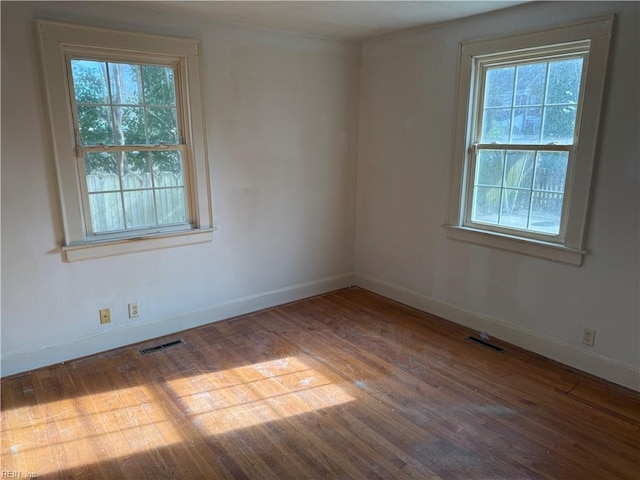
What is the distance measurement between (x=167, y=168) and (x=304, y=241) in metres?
1.47

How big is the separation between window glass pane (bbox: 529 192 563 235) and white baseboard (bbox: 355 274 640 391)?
31.0 inches

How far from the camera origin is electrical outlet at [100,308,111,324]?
3215mm

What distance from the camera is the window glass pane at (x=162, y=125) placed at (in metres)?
3.24

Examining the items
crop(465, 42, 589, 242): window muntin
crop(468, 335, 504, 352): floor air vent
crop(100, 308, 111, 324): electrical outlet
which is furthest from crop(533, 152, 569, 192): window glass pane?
crop(100, 308, 111, 324): electrical outlet

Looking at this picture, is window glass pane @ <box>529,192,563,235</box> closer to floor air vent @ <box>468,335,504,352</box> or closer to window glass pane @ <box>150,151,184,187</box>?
floor air vent @ <box>468,335,504,352</box>

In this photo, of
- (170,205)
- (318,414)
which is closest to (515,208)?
(318,414)

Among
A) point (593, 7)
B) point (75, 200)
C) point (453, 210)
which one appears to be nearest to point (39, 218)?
point (75, 200)

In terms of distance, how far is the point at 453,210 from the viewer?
11.9 ft

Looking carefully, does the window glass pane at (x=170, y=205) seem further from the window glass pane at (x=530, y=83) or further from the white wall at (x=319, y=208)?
the window glass pane at (x=530, y=83)

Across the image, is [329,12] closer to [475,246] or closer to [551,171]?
[551,171]

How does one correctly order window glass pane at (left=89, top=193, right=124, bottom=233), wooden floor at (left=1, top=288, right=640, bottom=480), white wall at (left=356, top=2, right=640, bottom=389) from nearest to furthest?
wooden floor at (left=1, top=288, right=640, bottom=480)
white wall at (left=356, top=2, right=640, bottom=389)
window glass pane at (left=89, top=193, right=124, bottom=233)

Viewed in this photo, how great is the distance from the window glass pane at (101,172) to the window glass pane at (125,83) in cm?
40

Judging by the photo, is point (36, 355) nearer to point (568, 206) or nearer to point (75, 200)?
point (75, 200)

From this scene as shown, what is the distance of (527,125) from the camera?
3.12 metres
